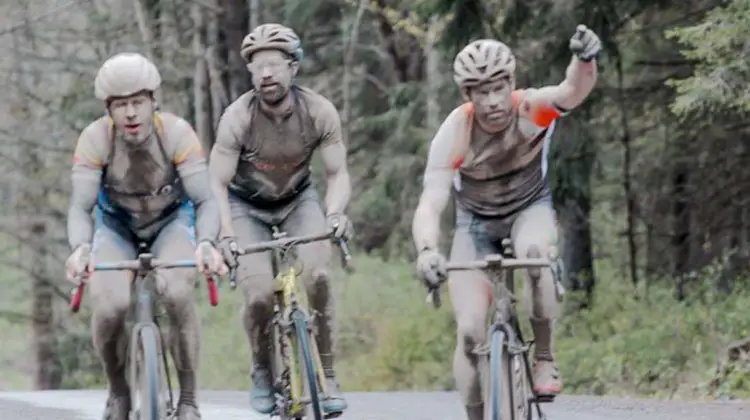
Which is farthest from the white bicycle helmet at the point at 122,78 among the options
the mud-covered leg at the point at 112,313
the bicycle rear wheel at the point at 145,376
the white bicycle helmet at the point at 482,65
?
the white bicycle helmet at the point at 482,65

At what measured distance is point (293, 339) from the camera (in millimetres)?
8867

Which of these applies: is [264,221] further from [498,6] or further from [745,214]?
[745,214]

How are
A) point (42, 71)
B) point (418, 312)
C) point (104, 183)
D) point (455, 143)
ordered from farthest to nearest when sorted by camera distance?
point (42, 71), point (418, 312), point (104, 183), point (455, 143)

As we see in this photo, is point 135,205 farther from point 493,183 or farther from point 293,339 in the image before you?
point 493,183

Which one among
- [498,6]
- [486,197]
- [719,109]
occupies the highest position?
[498,6]

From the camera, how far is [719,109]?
15344 mm

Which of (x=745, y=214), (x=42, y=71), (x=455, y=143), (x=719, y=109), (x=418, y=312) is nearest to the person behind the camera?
(x=455, y=143)

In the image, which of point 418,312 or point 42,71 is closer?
point 418,312

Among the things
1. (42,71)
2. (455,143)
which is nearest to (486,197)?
(455,143)

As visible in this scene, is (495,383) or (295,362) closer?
(495,383)

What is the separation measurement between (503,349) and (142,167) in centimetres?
240

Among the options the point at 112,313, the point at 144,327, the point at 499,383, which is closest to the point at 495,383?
the point at 499,383

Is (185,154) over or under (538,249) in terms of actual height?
over

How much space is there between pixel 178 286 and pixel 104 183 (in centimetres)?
77
